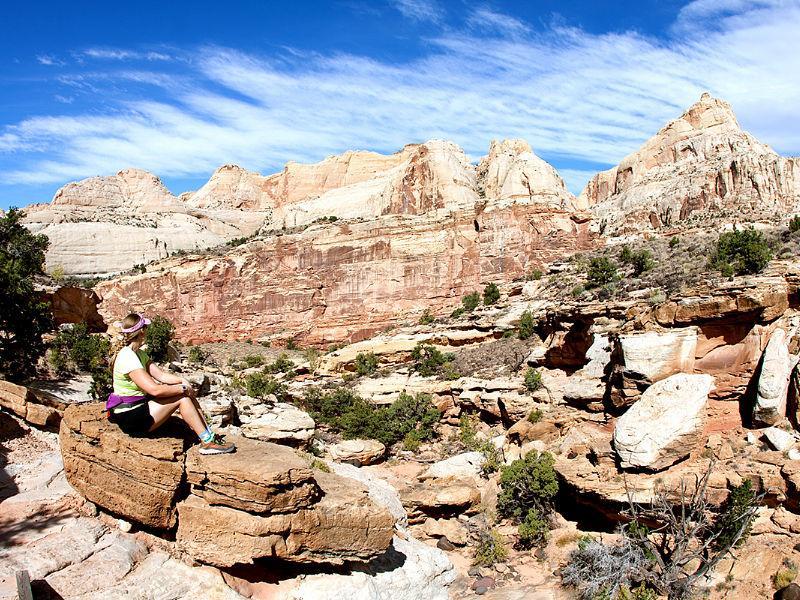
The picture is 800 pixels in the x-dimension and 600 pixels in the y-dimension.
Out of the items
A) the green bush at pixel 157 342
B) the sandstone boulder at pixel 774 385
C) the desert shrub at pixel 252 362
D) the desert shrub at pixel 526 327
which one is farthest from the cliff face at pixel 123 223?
the sandstone boulder at pixel 774 385

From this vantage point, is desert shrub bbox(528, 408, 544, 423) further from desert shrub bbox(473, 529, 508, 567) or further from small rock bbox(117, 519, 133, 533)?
small rock bbox(117, 519, 133, 533)

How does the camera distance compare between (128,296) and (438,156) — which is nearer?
(128,296)

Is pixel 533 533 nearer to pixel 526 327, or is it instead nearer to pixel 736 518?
pixel 736 518

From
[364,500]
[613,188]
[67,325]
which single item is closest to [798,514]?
[364,500]

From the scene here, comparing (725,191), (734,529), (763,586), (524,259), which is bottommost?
(763,586)

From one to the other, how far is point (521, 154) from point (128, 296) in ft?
164

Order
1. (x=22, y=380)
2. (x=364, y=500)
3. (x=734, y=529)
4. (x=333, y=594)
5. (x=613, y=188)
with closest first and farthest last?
(x=333, y=594), (x=364, y=500), (x=734, y=529), (x=22, y=380), (x=613, y=188)

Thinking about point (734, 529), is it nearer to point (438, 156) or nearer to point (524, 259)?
point (524, 259)

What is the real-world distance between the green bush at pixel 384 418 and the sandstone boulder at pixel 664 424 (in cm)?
948

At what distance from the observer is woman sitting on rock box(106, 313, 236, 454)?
630 centimetres

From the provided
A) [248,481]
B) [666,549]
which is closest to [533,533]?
[666,549]

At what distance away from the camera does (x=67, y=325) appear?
90.3ft

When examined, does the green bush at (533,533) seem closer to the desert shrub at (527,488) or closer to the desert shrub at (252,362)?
the desert shrub at (527,488)

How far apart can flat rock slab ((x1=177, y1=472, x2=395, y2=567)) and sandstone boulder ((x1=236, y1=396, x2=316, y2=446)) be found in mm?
10251
